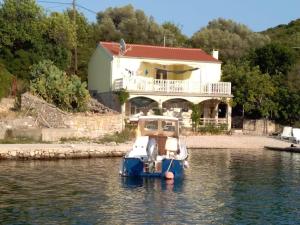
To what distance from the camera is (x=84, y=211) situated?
18656 mm

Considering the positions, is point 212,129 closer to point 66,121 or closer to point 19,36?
point 66,121

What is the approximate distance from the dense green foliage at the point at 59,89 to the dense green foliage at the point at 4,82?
5.34ft

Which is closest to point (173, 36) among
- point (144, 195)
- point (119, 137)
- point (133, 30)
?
point (133, 30)

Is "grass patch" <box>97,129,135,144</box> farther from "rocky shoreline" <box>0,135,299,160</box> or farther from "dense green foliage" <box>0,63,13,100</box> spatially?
"dense green foliage" <box>0,63,13,100</box>

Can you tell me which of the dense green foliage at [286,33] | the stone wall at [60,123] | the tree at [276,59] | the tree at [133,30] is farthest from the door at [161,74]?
the dense green foliage at [286,33]

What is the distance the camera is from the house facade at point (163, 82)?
4456 cm

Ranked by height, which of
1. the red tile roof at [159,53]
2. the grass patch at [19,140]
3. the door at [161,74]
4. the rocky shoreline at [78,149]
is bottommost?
the rocky shoreline at [78,149]

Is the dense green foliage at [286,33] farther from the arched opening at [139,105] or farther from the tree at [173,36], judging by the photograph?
the arched opening at [139,105]

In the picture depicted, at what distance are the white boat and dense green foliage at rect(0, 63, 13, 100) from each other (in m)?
14.4

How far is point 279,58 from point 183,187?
32.5m

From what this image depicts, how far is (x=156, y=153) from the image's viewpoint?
84.8ft

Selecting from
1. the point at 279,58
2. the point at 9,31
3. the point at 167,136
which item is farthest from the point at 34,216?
the point at 279,58

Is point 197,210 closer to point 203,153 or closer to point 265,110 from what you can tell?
point 203,153

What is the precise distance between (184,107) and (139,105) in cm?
366
